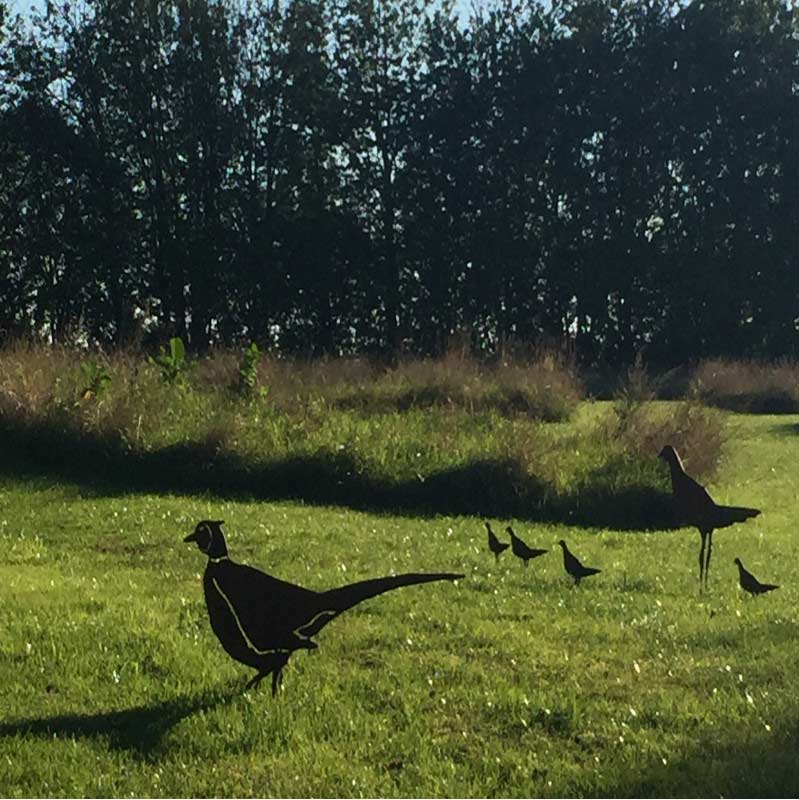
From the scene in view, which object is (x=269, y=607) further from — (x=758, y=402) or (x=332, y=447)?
(x=758, y=402)

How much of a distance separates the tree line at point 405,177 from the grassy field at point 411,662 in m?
19.7

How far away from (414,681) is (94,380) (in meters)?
8.94

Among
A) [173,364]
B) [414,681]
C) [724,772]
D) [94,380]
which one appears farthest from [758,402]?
[724,772]

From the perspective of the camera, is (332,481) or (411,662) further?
(332,481)

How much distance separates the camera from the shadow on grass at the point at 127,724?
3834 mm

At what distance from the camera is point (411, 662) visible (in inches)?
189

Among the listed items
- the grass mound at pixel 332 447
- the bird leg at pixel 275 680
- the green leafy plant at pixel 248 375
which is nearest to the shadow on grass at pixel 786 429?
the grass mound at pixel 332 447

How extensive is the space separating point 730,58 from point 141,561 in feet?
92.7

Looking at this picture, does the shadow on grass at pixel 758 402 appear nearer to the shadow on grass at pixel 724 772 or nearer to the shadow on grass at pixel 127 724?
the shadow on grass at pixel 724 772

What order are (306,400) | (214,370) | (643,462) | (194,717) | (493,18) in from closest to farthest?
(194,717) → (643,462) → (306,400) → (214,370) → (493,18)

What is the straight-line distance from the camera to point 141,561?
285 inches

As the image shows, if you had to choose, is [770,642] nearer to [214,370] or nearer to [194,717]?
[194,717]

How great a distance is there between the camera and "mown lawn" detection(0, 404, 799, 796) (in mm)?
3609

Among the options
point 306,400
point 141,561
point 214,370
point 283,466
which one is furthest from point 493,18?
point 141,561
